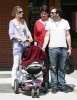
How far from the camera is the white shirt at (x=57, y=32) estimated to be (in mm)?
8758

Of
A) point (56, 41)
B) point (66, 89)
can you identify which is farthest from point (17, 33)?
point (66, 89)

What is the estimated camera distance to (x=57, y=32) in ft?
28.7

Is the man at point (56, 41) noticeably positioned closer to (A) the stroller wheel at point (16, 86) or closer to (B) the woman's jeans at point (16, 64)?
(B) the woman's jeans at point (16, 64)

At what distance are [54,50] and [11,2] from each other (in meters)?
3.43

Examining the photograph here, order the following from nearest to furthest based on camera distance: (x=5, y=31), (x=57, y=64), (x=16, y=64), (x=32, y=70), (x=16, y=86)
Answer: (x=32, y=70), (x=16, y=86), (x=57, y=64), (x=16, y=64), (x=5, y=31)

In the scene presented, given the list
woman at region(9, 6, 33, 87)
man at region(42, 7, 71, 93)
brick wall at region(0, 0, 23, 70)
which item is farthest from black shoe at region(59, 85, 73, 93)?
brick wall at region(0, 0, 23, 70)

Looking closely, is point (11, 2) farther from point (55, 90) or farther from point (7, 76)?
point (55, 90)

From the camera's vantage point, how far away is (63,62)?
8.92 meters

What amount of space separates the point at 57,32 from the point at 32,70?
95cm

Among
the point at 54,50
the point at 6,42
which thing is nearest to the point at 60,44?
the point at 54,50

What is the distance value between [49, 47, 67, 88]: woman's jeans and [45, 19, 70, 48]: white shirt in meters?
0.12

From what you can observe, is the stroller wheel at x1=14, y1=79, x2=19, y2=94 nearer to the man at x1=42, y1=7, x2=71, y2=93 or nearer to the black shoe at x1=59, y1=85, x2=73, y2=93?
the man at x1=42, y1=7, x2=71, y2=93

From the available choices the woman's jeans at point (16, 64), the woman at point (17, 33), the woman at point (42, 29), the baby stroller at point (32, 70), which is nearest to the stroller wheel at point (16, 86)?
the baby stroller at point (32, 70)

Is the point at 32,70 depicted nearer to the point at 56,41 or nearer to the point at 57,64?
the point at 57,64
